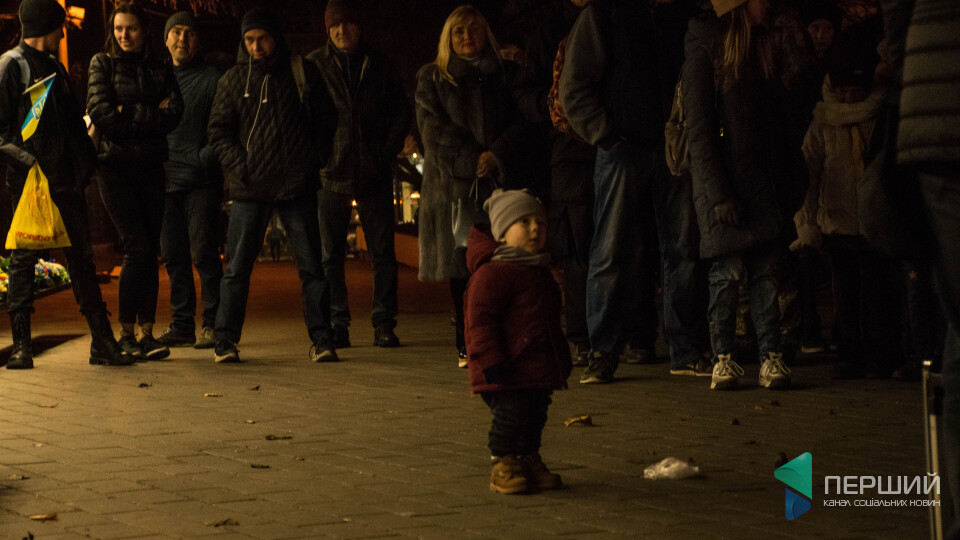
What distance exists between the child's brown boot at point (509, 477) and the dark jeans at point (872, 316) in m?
3.79

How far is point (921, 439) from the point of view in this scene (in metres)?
6.44

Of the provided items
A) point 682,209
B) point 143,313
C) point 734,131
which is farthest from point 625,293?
point 143,313

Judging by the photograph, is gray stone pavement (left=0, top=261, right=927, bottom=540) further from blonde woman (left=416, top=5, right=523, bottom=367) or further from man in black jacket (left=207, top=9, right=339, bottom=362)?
blonde woman (left=416, top=5, right=523, bottom=367)

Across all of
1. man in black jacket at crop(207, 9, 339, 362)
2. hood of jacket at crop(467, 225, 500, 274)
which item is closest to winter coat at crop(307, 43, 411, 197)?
A: man in black jacket at crop(207, 9, 339, 362)

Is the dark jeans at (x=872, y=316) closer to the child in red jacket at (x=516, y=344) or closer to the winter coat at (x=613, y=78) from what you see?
the winter coat at (x=613, y=78)

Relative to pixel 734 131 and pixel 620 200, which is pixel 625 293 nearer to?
pixel 620 200

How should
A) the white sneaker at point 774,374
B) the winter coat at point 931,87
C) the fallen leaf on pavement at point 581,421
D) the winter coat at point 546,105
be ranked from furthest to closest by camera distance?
the winter coat at point 546,105 → the white sneaker at point 774,374 → the fallen leaf on pavement at point 581,421 → the winter coat at point 931,87

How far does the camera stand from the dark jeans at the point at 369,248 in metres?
11.0

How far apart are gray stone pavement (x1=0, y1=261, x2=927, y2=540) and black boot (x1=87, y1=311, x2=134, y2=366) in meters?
0.15

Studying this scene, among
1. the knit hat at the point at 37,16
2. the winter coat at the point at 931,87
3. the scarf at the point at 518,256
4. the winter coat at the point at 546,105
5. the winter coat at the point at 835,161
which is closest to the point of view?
the winter coat at the point at 931,87

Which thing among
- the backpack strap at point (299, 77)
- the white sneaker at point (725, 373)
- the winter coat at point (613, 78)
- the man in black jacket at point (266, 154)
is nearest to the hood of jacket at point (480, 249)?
the white sneaker at point (725, 373)

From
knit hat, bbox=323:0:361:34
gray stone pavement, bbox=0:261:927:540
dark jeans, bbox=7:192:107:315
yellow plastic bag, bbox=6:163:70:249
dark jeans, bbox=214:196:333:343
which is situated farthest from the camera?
knit hat, bbox=323:0:361:34

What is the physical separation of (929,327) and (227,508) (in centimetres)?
483

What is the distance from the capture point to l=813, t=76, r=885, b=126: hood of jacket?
345 inches
